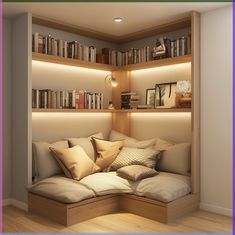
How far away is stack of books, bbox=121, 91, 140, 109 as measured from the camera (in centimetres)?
465

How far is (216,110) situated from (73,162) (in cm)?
184

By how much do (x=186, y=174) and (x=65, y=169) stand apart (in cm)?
153

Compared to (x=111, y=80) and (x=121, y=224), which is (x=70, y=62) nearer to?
(x=111, y=80)

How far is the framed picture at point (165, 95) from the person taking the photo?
13.5 feet

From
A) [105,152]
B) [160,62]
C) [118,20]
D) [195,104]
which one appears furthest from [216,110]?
[118,20]

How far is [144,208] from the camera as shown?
11.2 ft

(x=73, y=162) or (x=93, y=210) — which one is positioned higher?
(x=73, y=162)

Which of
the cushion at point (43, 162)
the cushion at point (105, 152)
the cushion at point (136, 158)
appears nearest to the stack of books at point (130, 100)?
the cushion at point (105, 152)

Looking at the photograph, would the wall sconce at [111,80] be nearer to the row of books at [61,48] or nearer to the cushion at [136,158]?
the row of books at [61,48]

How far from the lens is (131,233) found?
2.94 m

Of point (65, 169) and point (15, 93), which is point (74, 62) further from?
point (65, 169)

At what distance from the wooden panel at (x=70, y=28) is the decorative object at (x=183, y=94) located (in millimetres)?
1483

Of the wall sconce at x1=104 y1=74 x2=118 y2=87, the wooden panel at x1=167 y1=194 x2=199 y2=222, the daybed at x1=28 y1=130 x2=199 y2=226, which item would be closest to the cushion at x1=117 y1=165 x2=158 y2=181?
the daybed at x1=28 y1=130 x2=199 y2=226

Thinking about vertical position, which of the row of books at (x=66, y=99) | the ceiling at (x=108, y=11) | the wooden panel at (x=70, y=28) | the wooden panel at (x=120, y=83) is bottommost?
the row of books at (x=66, y=99)
